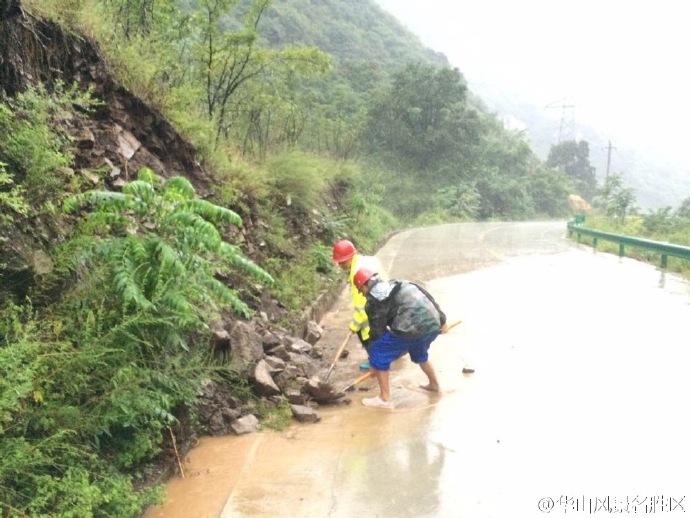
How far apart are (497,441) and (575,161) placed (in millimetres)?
70640

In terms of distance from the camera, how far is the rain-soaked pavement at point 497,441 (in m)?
3.83

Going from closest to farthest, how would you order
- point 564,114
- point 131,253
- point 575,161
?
point 131,253
point 575,161
point 564,114

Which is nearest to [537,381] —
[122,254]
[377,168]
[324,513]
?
[324,513]

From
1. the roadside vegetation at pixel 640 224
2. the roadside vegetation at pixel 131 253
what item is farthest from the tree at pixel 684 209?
the roadside vegetation at pixel 131 253

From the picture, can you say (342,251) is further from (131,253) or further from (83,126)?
(83,126)

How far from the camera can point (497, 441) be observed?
4676 millimetres

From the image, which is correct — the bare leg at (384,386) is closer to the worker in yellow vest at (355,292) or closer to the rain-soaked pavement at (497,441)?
the rain-soaked pavement at (497,441)

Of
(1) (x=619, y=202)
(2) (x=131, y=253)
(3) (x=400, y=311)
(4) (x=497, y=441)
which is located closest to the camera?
(2) (x=131, y=253)

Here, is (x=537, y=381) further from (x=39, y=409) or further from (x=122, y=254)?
(x=39, y=409)

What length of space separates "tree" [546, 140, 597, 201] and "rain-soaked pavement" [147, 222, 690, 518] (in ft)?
213

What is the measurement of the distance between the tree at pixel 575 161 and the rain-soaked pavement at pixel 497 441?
213ft

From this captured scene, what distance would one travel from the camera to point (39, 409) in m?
3.27

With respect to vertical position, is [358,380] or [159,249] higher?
[159,249]

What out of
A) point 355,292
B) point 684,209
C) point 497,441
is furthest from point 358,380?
point 684,209
